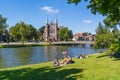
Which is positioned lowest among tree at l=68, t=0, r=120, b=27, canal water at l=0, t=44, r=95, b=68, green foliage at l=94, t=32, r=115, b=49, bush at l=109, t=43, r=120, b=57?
canal water at l=0, t=44, r=95, b=68

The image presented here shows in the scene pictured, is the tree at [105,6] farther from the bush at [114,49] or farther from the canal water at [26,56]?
the canal water at [26,56]

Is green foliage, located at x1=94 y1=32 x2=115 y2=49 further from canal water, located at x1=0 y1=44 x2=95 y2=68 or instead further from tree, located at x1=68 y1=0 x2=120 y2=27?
tree, located at x1=68 y1=0 x2=120 y2=27

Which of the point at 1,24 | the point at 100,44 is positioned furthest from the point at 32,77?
the point at 1,24

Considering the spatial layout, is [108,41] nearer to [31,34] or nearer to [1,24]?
[1,24]

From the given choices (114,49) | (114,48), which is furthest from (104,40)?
(114,49)

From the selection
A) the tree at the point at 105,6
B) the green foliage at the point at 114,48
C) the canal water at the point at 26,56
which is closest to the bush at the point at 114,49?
the green foliage at the point at 114,48

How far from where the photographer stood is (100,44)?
50844 mm

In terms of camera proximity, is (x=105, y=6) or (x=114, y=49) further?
(x=114, y=49)

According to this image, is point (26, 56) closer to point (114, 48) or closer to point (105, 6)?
point (114, 48)

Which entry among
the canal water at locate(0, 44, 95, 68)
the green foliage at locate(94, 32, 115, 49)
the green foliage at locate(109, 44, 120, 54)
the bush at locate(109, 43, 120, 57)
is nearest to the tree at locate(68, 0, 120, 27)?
the bush at locate(109, 43, 120, 57)

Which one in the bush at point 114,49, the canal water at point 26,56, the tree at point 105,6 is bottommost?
the canal water at point 26,56

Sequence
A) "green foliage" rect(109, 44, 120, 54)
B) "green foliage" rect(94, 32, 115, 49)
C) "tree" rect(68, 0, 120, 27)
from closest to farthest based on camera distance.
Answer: "tree" rect(68, 0, 120, 27)
"green foliage" rect(109, 44, 120, 54)
"green foliage" rect(94, 32, 115, 49)

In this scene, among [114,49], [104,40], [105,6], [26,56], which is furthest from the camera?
[26,56]

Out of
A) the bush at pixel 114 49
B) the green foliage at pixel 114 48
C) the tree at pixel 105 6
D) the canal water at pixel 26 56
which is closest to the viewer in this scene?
the tree at pixel 105 6
